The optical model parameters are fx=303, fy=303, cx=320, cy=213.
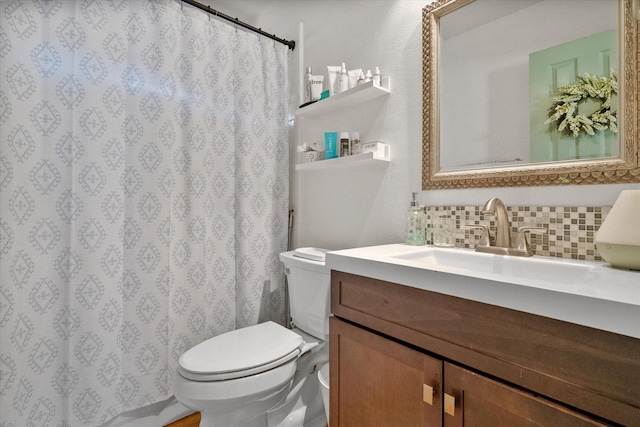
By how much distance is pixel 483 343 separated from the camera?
23.7 inches

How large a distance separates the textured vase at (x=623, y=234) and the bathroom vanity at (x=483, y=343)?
4 cm

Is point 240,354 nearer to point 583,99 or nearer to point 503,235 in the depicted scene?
point 503,235

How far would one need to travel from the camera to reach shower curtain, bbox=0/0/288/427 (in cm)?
114

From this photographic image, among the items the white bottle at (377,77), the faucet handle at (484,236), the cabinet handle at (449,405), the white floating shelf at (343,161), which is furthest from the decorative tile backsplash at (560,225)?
the white bottle at (377,77)

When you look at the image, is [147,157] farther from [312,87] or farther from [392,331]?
[392,331]

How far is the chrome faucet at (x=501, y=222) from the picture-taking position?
3.08ft

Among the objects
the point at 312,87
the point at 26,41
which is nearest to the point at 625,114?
the point at 312,87

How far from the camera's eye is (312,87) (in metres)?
1.60

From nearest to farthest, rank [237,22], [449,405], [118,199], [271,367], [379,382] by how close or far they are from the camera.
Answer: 1. [449,405]
2. [379,382]
3. [271,367]
4. [118,199]
5. [237,22]

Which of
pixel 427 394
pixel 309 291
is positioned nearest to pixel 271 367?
pixel 309 291

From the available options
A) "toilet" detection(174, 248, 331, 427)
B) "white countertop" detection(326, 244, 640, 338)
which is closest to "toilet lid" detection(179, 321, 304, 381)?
"toilet" detection(174, 248, 331, 427)

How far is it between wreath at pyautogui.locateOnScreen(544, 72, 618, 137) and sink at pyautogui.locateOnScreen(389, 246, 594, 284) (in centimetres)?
38

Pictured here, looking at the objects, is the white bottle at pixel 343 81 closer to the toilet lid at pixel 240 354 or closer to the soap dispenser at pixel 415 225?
the soap dispenser at pixel 415 225

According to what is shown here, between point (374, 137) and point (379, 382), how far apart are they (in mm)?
1011
